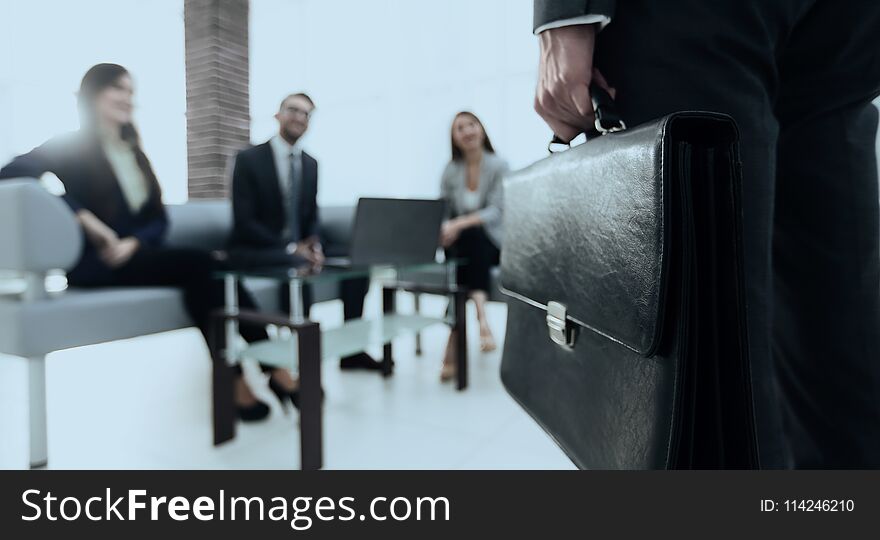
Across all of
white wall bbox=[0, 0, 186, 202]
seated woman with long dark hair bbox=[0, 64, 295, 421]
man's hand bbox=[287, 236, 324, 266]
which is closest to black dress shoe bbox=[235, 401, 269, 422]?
seated woman with long dark hair bbox=[0, 64, 295, 421]

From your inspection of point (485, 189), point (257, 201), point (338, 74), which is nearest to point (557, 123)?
point (257, 201)

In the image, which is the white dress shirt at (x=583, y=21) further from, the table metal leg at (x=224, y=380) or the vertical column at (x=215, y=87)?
the vertical column at (x=215, y=87)

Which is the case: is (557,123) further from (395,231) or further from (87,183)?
(87,183)

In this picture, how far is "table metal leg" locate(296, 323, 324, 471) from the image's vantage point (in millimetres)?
1294

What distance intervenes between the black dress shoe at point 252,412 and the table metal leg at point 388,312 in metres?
0.59

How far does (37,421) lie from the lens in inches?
53.3

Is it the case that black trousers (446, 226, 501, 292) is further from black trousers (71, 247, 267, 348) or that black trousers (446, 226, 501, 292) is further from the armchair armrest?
the armchair armrest

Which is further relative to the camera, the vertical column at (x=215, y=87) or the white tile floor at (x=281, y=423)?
the vertical column at (x=215, y=87)

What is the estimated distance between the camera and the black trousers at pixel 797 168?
0.57 metres

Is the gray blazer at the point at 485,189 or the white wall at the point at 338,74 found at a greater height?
the white wall at the point at 338,74

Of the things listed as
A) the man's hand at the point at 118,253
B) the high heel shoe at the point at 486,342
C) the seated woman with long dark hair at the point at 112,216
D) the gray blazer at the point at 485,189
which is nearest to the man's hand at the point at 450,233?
the gray blazer at the point at 485,189

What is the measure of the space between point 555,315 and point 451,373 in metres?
1.53
